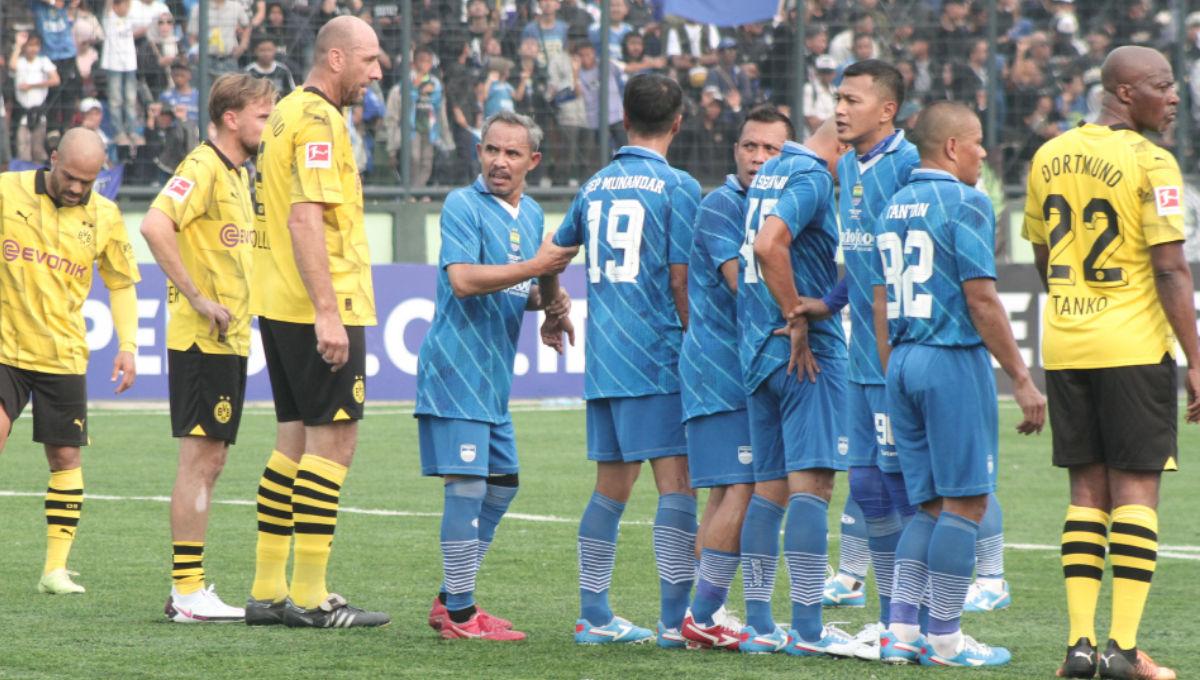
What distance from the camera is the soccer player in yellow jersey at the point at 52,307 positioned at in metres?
8.23

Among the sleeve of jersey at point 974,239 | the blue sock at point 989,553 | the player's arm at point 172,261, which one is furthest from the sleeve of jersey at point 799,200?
the player's arm at point 172,261

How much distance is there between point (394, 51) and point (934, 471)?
15.0 metres

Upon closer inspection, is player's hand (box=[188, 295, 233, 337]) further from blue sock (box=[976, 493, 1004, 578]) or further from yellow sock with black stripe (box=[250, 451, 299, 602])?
blue sock (box=[976, 493, 1004, 578])

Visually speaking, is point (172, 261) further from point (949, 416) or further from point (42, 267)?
point (949, 416)

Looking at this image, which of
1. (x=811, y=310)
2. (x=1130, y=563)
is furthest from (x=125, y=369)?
(x=1130, y=563)

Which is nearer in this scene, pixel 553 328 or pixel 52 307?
pixel 553 328

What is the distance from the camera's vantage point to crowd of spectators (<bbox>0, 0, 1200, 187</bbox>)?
63.6ft

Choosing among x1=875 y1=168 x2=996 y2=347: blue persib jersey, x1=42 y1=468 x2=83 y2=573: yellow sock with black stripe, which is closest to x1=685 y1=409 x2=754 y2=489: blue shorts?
x1=875 y1=168 x2=996 y2=347: blue persib jersey

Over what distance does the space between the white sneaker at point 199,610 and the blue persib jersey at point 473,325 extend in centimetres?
118

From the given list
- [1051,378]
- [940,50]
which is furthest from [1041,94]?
[1051,378]

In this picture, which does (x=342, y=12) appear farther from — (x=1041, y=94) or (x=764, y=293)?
(x=764, y=293)

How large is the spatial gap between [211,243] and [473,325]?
4.53 feet

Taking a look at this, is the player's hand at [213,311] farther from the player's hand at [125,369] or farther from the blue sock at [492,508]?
the blue sock at [492,508]

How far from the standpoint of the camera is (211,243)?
7594mm
